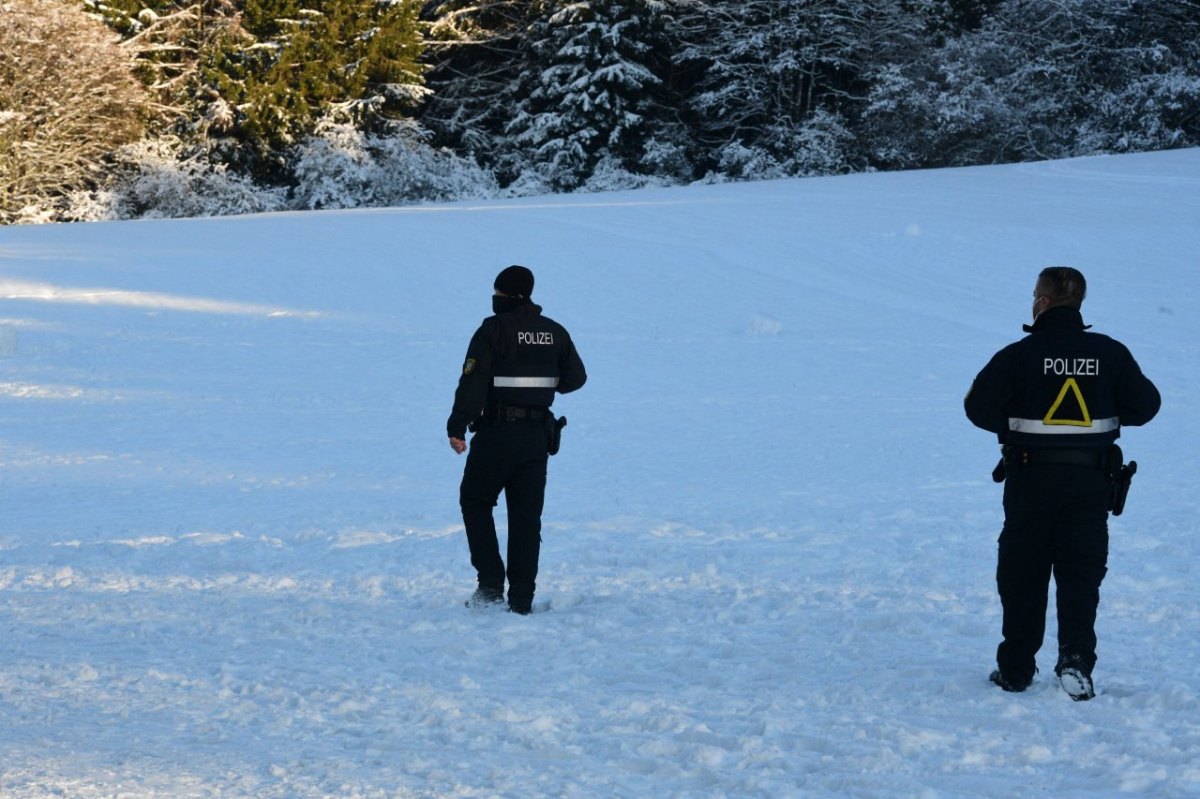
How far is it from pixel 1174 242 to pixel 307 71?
24.4m

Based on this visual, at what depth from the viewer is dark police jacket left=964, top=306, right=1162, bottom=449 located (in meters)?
4.97

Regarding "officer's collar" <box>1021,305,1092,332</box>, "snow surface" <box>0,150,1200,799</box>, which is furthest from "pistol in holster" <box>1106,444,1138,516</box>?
"snow surface" <box>0,150,1200,799</box>

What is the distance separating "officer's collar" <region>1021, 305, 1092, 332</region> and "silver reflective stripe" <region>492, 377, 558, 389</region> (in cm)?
222

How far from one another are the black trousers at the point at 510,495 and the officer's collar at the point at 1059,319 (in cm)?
231

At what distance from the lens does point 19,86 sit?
32.7 m

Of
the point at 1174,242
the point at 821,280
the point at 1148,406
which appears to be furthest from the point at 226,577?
the point at 1174,242

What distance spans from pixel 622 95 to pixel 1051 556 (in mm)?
34745

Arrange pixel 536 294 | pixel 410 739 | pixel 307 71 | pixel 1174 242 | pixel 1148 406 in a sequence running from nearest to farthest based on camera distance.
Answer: pixel 410 739 → pixel 1148 406 → pixel 536 294 → pixel 1174 242 → pixel 307 71

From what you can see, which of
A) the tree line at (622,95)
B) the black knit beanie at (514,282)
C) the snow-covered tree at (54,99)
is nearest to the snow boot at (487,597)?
the black knit beanie at (514,282)

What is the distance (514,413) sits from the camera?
6.36 m

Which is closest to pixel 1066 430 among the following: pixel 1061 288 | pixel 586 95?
pixel 1061 288

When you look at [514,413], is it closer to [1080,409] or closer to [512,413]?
[512,413]

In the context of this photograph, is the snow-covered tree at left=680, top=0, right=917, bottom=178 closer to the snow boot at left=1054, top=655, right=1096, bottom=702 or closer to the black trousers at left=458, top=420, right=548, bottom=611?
the black trousers at left=458, top=420, right=548, bottom=611

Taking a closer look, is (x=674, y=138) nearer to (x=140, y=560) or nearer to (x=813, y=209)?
(x=813, y=209)
